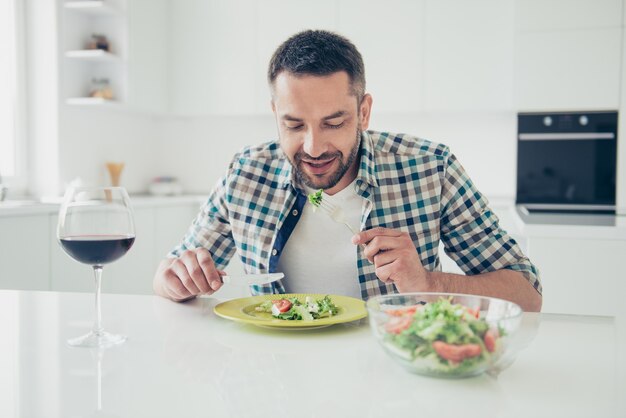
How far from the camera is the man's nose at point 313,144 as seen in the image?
5.07ft

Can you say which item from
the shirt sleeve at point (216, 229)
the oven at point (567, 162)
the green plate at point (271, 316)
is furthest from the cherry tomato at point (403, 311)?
the oven at point (567, 162)

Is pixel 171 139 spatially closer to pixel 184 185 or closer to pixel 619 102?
pixel 184 185

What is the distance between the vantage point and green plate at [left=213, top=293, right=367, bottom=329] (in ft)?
3.33

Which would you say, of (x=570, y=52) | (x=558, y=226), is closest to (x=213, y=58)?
(x=570, y=52)

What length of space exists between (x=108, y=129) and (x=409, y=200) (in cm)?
317

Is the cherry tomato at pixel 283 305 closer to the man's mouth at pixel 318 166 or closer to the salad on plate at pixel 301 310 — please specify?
the salad on plate at pixel 301 310

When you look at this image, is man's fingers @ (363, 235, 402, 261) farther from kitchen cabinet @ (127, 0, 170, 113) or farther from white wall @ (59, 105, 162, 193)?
kitchen cabinet @ (127, 0, 170, 113)

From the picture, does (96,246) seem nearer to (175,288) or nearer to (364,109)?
(175,288)

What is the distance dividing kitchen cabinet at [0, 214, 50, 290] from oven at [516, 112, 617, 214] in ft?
8.75

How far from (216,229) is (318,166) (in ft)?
1.34

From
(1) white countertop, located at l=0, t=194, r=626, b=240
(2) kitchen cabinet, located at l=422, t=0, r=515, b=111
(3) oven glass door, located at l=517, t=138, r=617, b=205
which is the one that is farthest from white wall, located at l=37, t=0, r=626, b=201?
(1) white countertop, located at l=0, t=194, r=626, b=240

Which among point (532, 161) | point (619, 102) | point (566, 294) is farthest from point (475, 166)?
point (566, 294)

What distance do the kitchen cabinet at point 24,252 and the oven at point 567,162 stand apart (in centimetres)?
267

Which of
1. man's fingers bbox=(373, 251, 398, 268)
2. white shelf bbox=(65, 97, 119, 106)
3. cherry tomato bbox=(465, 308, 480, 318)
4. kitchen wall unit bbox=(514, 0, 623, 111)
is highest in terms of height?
kitchen wall unit bbox=(514, 0, 623, 111)
